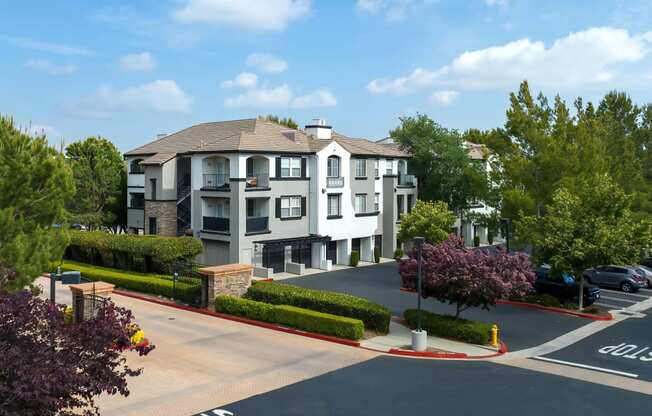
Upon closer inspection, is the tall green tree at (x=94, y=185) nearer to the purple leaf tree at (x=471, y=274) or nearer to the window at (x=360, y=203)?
the window at (x=360, y=203)

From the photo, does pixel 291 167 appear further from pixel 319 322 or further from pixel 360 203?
pixel 319 322

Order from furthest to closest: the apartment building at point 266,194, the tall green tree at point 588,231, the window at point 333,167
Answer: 1. the window at point 333,167
2. the apartment building at point 266,194
3. the tall green tree at point 588,231

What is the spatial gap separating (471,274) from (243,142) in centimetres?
2202

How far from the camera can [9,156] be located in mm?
19594

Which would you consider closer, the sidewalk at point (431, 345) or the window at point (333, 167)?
the sidewalk at point (431, 345)

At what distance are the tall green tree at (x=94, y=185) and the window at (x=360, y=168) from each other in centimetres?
2106

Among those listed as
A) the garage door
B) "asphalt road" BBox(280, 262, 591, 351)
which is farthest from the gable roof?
"asphalt road" BBox(280, 262, 591, 351)

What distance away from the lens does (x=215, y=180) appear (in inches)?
1640

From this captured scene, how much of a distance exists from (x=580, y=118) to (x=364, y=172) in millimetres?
16620

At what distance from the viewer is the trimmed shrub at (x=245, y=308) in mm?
26237

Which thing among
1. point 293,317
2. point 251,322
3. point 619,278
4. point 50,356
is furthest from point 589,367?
point 619,278

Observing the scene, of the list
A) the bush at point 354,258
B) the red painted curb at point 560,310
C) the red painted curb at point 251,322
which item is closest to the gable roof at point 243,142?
the bush at point 354,258

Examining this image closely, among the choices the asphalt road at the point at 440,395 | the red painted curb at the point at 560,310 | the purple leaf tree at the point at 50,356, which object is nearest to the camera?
the purple leaf tree at the point at 50,356

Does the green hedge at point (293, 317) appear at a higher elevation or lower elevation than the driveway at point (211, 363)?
higher
